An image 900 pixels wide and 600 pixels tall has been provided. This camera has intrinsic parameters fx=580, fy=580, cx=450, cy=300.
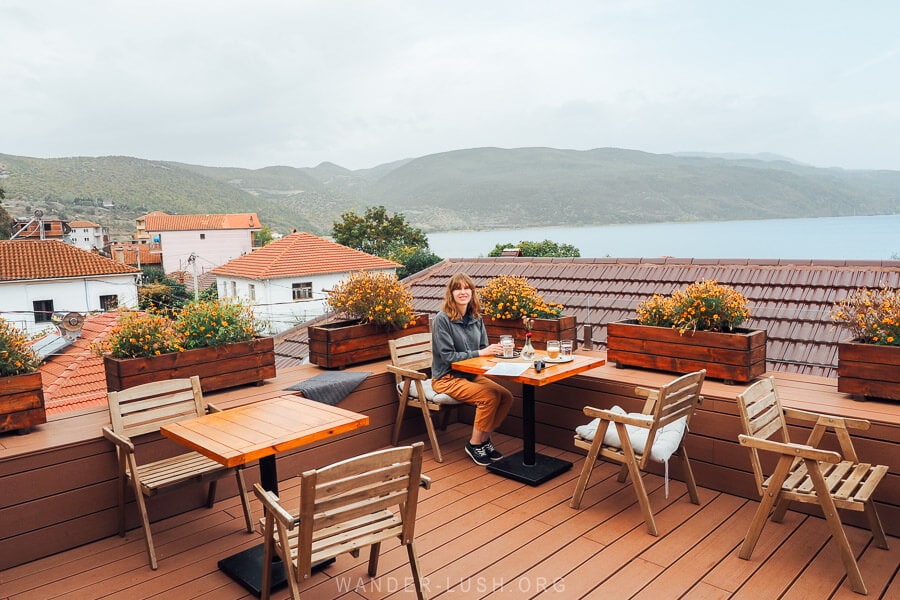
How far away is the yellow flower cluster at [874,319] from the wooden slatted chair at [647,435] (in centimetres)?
94

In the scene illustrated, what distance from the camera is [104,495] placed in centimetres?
318

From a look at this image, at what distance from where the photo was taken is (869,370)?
3.26 meters

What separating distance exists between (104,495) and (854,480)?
3839mm

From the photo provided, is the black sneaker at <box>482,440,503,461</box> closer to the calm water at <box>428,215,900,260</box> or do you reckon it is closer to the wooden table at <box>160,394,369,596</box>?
the wooden table at <box>160,394,369,596</box>

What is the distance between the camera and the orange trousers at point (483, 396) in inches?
157

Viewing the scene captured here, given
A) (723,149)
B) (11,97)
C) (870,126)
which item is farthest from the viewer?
(723,149)

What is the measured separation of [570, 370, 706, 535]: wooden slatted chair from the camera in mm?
3094

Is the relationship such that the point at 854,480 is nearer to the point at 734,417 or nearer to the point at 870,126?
the point at 734,417

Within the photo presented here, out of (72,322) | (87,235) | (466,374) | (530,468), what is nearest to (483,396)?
(466,374)

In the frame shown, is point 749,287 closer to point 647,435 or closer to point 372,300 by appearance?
point 647,435

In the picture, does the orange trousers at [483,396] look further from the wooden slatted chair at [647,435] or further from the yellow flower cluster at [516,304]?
the yellow flower cluster at [516,304]

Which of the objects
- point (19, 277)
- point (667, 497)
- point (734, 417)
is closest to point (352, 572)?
point (667, 497)

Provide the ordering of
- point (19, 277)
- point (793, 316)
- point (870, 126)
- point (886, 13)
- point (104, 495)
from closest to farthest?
1. point (104, 495)
2. point (793, 316)
3. point (886, 13)
4. point (19, 277)
5. point (870, 126)

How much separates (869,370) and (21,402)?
4690 mm
